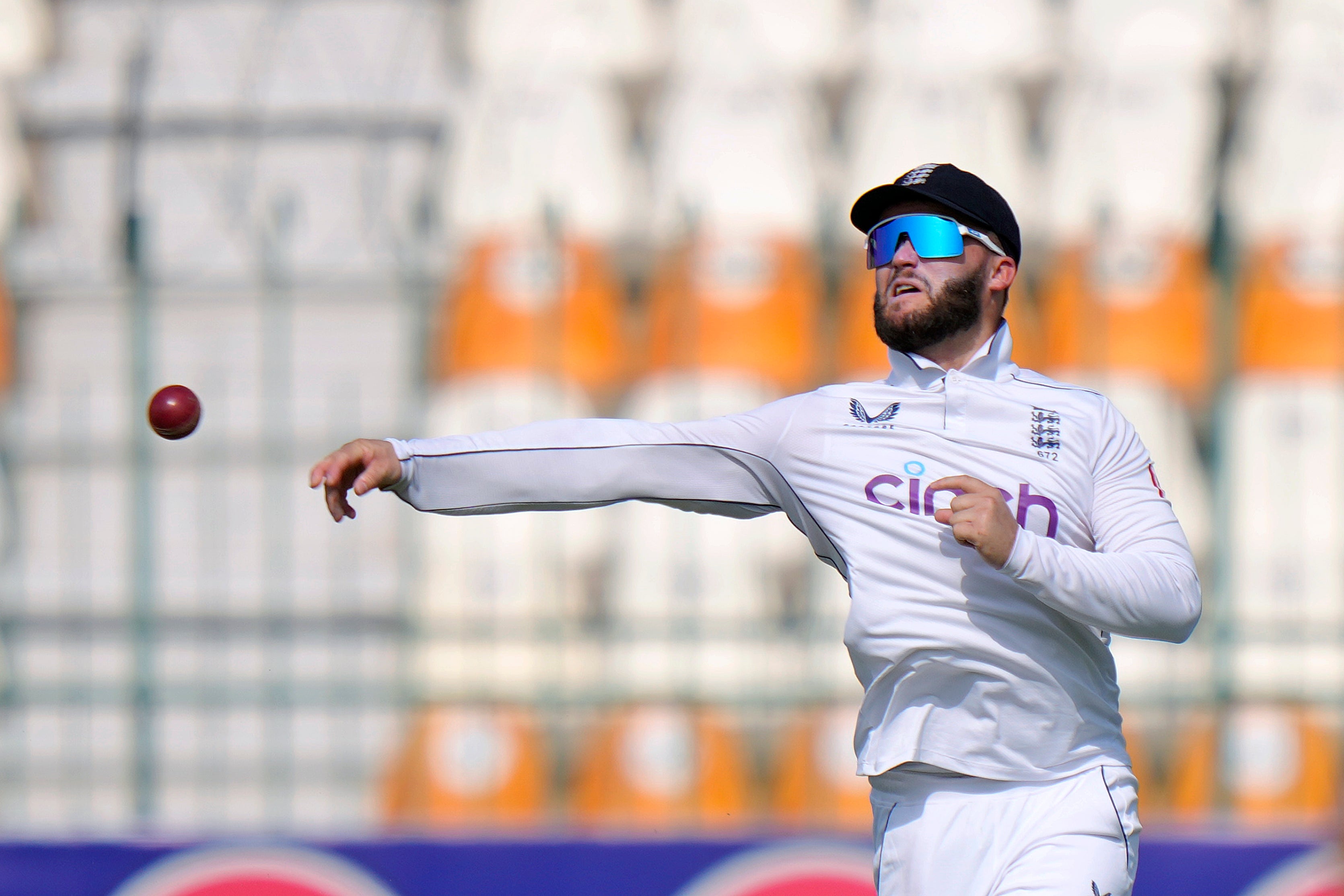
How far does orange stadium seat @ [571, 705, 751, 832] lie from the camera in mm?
5246

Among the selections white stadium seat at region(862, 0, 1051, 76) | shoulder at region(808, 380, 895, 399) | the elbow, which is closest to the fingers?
shoulder at region(808, 380, 895, 399)

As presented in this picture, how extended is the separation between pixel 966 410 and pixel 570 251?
13.5ft

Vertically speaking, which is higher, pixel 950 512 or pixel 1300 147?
pixel 1300 147

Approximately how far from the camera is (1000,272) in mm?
2672

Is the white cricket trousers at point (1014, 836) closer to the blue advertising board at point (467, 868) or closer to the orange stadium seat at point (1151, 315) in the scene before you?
the blue advertising board at point (467, 868)

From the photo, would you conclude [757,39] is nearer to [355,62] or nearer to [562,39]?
[562,39]

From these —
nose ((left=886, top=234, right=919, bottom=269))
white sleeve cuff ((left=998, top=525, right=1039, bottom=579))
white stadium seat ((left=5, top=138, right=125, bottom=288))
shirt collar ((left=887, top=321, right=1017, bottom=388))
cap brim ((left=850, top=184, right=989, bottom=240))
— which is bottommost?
white sleeve cuff ((left=998, top=525, right=1039, bottom=579))

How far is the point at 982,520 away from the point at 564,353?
4174 millimetres

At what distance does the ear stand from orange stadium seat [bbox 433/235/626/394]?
3650 millimetres

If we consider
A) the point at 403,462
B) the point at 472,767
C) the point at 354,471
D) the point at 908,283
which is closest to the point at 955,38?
the point at 472,767

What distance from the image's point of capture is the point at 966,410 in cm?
260

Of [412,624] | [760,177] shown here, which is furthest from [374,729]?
[760,177]

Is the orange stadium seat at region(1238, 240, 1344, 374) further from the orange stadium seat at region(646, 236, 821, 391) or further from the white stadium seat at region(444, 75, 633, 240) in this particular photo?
the white stadium seat at region(444, 75, 633, 240)

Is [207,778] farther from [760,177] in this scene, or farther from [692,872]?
[760,177]
